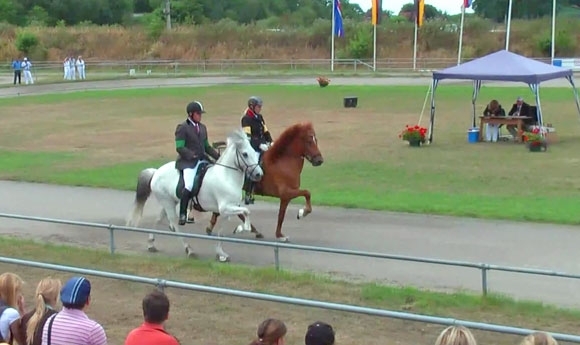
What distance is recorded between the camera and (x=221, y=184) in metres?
Result: 16.6

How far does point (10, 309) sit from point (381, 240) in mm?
10251

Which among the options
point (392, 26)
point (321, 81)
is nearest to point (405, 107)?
point (321, 81)

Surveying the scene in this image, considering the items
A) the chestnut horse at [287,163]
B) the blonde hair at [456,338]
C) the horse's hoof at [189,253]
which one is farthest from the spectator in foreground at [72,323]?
the chestnut horse at [287,163]

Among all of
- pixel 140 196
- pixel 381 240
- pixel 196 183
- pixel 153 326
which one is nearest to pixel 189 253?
pixel 196 183

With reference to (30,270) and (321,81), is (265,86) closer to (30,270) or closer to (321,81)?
(321,81)

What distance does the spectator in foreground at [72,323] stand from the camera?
24.8ft

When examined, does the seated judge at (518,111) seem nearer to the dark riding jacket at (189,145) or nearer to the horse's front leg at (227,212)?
the dark riding jacket at (189,145)

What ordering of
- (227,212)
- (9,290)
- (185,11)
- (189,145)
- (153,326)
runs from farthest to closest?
(185,11)
(189,145)
(227,212)
(9,290)
(153,326)

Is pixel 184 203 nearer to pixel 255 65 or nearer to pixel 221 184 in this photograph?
pixel 221 184

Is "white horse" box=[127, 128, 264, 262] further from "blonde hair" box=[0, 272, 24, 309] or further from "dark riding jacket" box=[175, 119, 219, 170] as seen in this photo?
"blonde hair" box=[0, 272, 24, 309]

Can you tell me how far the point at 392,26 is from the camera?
94688 mm

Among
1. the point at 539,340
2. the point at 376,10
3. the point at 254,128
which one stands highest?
the point at 376,10

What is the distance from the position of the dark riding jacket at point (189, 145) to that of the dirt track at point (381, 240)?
162 centimetres

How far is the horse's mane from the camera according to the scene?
17750 mm
